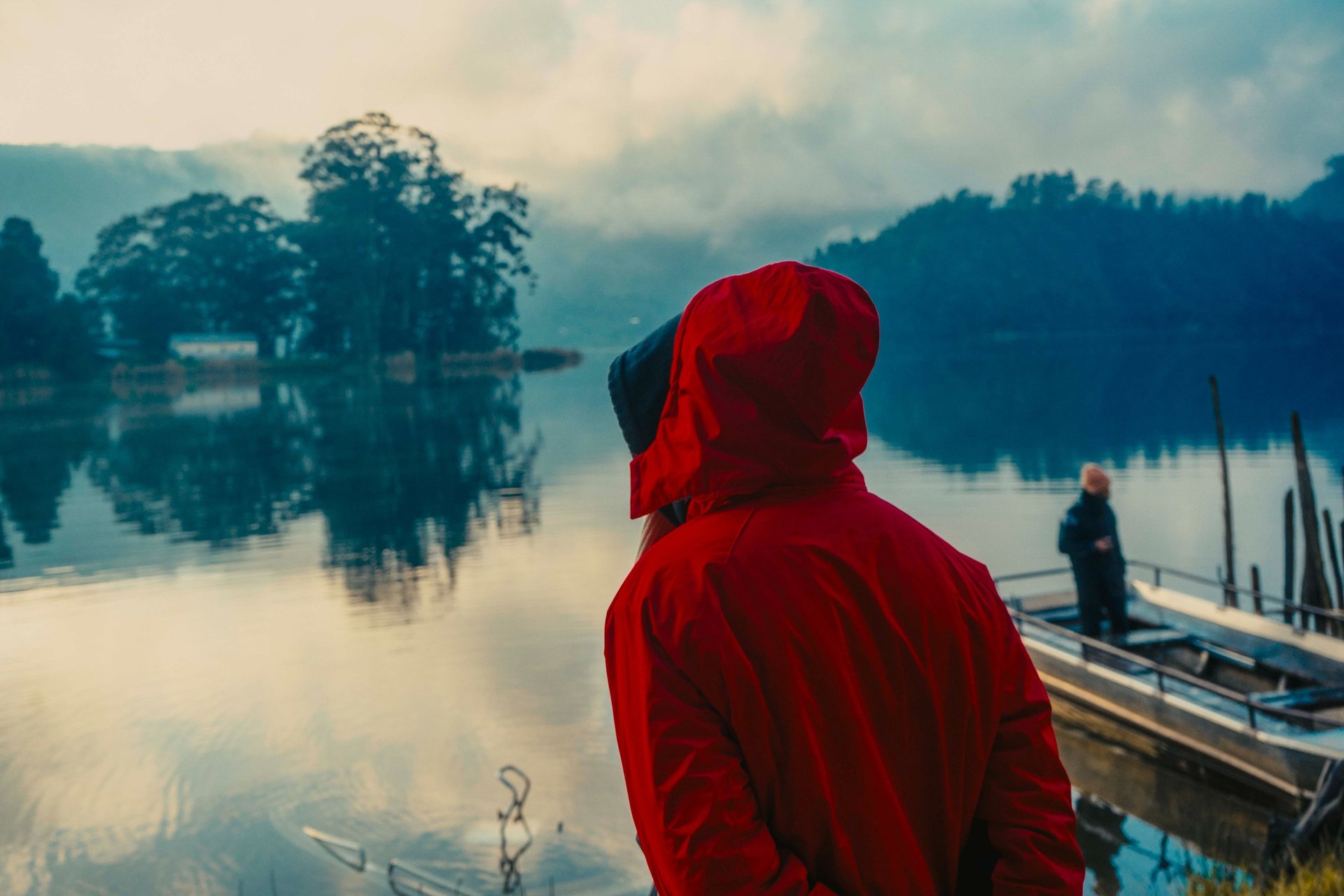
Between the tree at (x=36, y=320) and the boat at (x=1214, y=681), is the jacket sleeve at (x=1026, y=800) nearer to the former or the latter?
the boat at (x=1214, y=681)

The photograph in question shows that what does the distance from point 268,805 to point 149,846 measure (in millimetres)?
877

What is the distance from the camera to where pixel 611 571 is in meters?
15.9

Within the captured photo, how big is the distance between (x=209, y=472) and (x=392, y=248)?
59.8 meters

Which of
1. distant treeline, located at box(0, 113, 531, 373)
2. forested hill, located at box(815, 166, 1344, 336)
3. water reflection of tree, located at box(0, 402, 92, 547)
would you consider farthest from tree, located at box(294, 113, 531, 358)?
forested hill, located at box(815, 166, 1344, 336)

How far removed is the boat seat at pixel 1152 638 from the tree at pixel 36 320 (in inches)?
3100

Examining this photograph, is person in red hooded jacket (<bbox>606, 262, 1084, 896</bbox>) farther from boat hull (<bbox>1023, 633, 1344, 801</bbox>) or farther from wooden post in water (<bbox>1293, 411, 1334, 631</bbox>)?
wooden post in water (<bbox>1293, 411, 1334, 631</bbox>)

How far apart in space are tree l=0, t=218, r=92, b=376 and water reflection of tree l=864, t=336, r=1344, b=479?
5751 cm

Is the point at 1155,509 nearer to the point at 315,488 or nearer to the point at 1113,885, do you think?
the point at 1113,885

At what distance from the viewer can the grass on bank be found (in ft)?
14.0

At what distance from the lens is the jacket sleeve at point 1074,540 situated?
884 cm

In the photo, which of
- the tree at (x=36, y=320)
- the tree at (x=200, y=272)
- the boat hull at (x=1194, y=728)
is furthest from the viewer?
the tree at (x=200, y=272)

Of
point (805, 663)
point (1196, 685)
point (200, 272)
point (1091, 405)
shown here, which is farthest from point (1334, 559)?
point (200, 272)

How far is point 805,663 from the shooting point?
1518 mm

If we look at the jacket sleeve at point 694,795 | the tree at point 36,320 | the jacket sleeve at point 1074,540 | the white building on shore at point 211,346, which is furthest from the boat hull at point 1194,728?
the white building on shore at point 211,346
